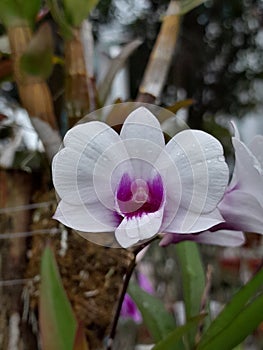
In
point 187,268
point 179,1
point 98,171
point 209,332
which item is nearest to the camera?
point 98,171

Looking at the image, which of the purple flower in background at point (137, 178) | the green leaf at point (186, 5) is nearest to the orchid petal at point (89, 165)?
the purple flower in background at point (137, 178)

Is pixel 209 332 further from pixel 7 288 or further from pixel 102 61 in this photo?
pixel 102 61

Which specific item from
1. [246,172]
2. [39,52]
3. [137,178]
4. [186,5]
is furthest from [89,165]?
[186,5]

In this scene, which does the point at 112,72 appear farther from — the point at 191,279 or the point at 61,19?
the point at 191,279

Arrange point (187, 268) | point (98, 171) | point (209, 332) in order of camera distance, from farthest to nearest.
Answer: point (187, 268) → point (209, 332) → point (98, 171)

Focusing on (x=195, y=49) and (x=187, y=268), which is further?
(x=195, y=49)

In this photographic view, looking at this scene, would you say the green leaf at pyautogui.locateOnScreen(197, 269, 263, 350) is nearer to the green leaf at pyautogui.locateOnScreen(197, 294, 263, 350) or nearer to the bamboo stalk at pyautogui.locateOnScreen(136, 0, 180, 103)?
the green leaf at pyautogui.locateOnScreen(197, 294, 263, 350)

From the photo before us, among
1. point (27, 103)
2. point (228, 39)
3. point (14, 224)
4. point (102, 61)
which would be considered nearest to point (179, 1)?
point (102, 61)
